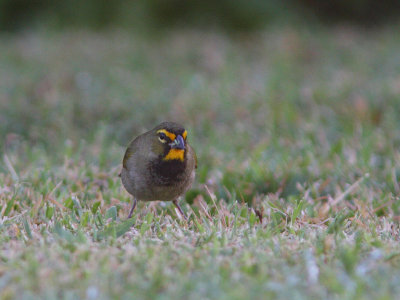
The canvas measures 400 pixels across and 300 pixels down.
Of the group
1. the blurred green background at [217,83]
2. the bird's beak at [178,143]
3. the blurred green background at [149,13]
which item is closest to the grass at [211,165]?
the blurred green background at [217,83]

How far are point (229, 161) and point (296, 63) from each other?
3.73m

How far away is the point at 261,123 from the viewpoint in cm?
627

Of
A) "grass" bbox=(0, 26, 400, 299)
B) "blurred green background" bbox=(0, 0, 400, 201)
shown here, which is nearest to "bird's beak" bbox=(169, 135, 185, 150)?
"grass" bbox=(0, 26, 400, 299)

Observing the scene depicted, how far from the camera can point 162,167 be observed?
3.86m

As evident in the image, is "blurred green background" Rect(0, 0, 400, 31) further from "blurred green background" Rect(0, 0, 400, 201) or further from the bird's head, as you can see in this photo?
the bird's head

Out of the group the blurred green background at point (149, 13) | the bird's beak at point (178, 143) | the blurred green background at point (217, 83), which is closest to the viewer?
the bird's beak at point (178, 143)

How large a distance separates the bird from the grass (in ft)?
0.57

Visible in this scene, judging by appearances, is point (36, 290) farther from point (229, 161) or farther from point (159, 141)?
point (229, 161)

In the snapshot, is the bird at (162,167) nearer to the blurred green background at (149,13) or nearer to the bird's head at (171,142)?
the bird's head at (171,142)

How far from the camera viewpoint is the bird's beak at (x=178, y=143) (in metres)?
3.79

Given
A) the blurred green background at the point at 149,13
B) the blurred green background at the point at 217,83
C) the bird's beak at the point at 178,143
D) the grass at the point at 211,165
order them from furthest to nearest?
the blurred green background at the point at 149,13, the blurred green background at the point at 217,83, the bird's beak at the point at 178,143, the grass at the point at 211,165

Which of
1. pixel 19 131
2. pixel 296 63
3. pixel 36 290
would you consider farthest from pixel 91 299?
pixel 296 63

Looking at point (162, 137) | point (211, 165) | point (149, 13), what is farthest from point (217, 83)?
point (162, 137)

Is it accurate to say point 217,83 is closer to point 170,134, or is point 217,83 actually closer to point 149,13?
point 149,13
